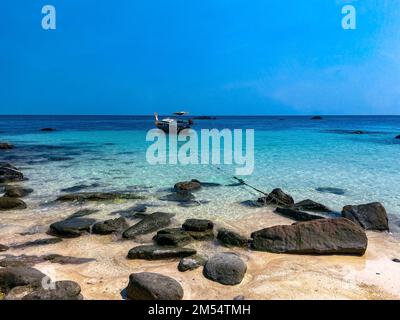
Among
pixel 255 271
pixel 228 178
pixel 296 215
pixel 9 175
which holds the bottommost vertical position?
pixel 255 271

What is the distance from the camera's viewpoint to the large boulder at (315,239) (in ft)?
17.5

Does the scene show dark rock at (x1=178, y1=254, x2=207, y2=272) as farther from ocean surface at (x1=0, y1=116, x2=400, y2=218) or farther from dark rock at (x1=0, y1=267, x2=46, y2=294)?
ocean surface at (x1=0, y1=116, x2=400, y2=218)

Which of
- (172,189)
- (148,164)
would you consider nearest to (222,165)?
(148,164)

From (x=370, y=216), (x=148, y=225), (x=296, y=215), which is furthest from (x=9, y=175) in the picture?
(x=370, y=216)

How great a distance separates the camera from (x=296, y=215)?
292 inches

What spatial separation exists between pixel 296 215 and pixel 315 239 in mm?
1961

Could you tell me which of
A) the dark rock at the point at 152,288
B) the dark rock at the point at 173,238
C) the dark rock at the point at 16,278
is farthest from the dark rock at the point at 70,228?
the dark rock at the point at 152,288

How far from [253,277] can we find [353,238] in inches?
83.3

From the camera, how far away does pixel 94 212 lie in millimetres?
7832

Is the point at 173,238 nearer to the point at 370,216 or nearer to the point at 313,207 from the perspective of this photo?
the point at 313,207

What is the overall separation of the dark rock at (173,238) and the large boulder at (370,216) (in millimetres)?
3820

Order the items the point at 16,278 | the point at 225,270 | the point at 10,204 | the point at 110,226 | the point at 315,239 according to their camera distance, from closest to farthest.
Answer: the point at 16,278 < the point at 225,270 < the point at 315,239 < the point at 110,226 < the point at 10,204

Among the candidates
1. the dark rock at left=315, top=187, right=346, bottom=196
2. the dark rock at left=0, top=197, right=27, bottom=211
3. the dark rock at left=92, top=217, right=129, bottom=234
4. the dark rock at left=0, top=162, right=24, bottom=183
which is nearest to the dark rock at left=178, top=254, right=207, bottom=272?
the dark rock at left=92, top=217, right=129, bottom=234
